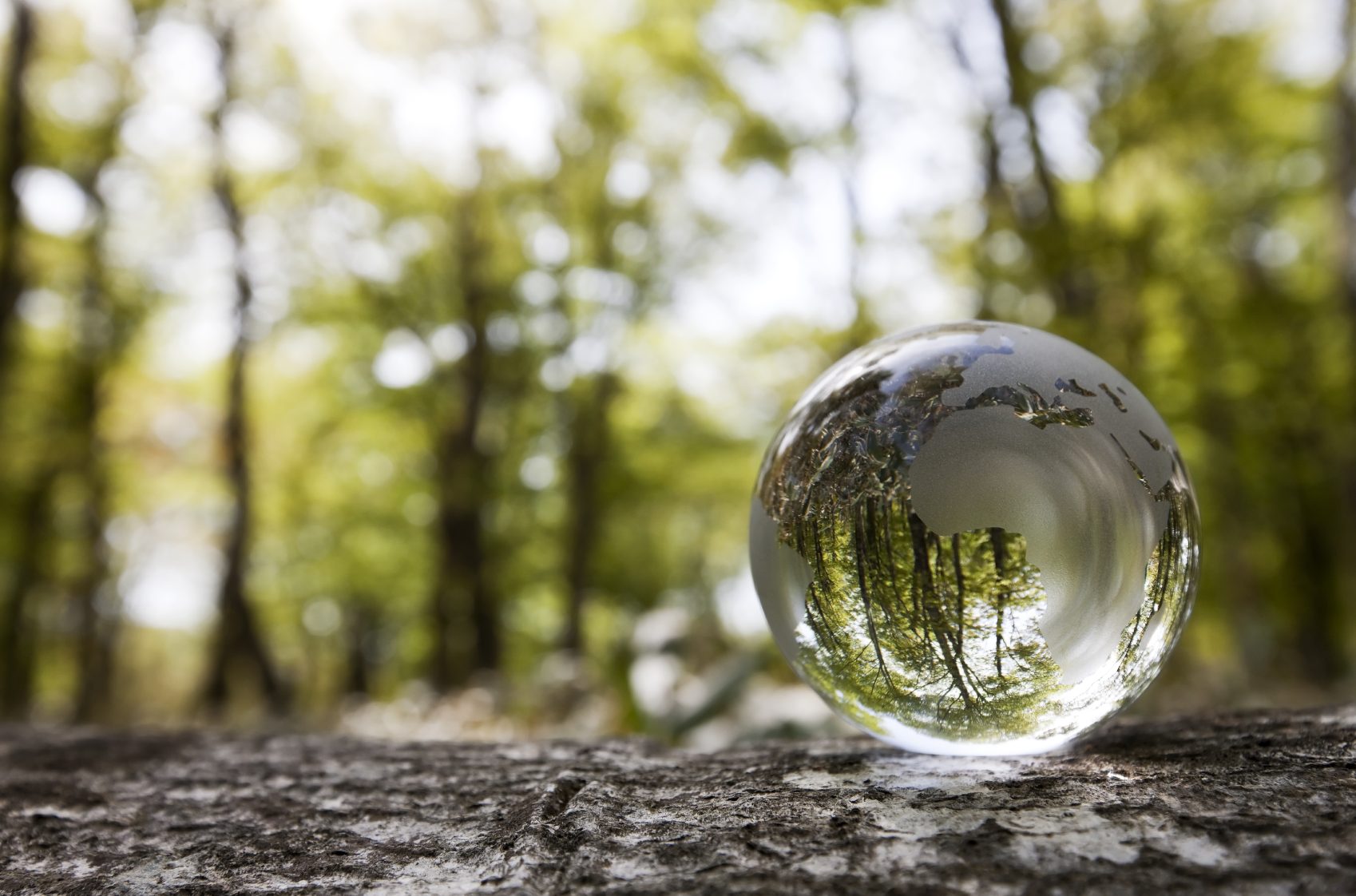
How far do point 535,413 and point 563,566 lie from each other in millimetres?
2586

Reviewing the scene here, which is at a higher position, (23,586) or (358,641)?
(23,586)

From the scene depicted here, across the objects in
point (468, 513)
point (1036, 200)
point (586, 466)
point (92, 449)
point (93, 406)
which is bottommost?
point (468, 513)

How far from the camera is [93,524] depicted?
12.9 m

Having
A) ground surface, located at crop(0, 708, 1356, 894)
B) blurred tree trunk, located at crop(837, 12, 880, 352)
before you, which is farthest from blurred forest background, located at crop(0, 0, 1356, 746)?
Result: ground surface, located at crop(0, 708, 1356, 894)

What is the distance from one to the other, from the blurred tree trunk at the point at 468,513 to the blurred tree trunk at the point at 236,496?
8.20 feet

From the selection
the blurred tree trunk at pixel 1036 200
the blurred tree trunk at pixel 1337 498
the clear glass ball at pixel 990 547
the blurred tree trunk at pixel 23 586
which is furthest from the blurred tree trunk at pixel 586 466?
the clear glass ball at pixel 990 547

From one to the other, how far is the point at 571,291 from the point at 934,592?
13.3 m

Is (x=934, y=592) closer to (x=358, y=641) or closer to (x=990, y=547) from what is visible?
(x=990, y=547)

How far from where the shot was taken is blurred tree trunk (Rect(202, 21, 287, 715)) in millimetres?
10664

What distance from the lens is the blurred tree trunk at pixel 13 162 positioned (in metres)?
9.07

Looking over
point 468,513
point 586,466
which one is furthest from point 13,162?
point 586,466

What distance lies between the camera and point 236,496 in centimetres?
1105

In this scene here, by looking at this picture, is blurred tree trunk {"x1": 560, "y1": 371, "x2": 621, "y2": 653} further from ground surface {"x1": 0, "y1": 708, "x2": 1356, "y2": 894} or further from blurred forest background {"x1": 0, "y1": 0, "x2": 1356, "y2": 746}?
ground surface {"x1": 0, "y1": 708, "x2": 1356, "y2": 894}

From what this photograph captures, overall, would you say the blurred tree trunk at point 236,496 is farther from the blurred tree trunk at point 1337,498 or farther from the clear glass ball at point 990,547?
the blurred tree trunk at point 1337,498
